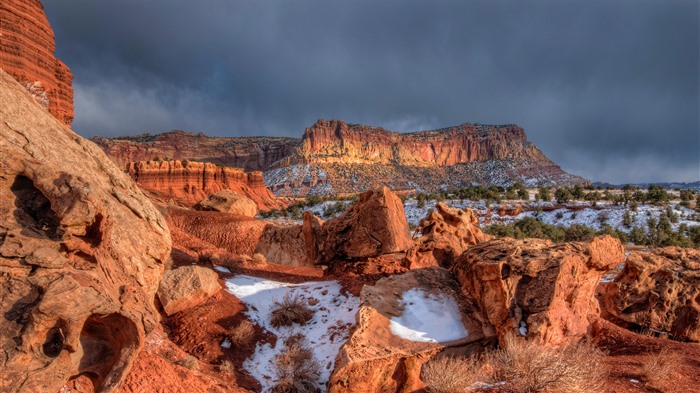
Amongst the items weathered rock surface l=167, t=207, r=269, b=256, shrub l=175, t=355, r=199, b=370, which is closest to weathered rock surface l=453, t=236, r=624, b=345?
shrub l=175, t=355, r=199, b=370

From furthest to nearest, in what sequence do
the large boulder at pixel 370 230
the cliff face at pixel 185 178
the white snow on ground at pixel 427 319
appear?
the cliff face at pixel 185 178, the large boulder at pixel 370 230, the white snow on ground at pixel 427 319

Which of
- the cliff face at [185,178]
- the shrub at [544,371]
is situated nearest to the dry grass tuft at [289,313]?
the shrub at [544,371]

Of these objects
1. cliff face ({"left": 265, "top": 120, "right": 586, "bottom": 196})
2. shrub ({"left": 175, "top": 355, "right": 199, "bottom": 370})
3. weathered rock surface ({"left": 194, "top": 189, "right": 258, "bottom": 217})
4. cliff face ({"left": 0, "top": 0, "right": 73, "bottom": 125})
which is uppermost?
cliff face ({"left": 265, "top": 120, "right": 586, "bottom": 196})

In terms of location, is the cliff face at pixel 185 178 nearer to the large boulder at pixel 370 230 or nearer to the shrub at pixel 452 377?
the large boulder at pixel 370 230

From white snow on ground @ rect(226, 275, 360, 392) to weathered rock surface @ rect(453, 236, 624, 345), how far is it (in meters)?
3.08

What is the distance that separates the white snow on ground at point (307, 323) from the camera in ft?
25.9

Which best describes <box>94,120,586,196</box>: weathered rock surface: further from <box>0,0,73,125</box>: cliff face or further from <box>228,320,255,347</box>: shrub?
<box>228,320,255,347</box>: shrub

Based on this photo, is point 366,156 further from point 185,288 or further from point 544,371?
point 544,371

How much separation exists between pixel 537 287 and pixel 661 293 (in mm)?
4949

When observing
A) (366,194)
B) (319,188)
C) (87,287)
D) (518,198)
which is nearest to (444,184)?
(319,188)

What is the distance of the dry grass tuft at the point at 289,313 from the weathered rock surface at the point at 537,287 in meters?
3.97

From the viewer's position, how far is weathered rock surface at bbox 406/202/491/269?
12.6 metres

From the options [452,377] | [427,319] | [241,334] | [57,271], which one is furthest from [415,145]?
[57,271]

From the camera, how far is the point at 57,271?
442 centimetres
